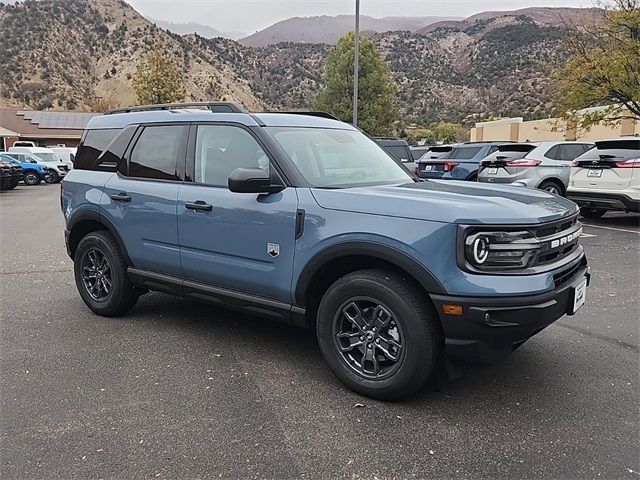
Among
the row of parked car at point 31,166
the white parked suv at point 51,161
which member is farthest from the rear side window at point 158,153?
the white parked suv at point 51,161

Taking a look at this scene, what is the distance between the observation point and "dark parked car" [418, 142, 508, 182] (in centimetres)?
→ 1432

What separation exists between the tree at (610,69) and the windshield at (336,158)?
14.9 metres

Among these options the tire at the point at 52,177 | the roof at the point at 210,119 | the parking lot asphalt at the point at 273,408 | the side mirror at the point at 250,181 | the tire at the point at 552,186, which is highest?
the roof at the point at 210,119

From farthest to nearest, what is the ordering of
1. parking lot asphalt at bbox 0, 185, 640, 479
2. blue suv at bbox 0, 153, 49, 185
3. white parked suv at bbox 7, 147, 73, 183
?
white parked suv at bbox 7, 147, 73, 183, blue suv at bbox 0, 153, 49, 185, parking lot asphalt at bbox 0, 185, 640, 479

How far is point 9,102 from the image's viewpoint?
214ft

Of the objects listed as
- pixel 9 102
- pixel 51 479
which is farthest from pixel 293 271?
pixel 9 102

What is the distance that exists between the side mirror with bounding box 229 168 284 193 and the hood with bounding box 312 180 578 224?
0.36 metres

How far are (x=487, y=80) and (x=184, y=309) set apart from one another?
60341mm

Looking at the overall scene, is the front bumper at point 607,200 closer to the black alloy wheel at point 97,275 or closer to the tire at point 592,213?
the tire at point 592,213

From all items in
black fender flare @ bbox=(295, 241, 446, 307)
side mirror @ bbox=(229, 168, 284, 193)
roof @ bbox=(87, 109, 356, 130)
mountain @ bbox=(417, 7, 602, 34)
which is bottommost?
black fender flare @ bbox=(295, 241, 446, 307)

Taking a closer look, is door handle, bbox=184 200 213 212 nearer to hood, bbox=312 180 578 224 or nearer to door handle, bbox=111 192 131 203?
door handle, bbox=111 192 131 203

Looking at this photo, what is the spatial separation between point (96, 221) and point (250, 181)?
2.21m

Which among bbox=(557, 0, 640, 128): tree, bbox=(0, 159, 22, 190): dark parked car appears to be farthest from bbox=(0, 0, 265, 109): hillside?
bbox=(557, 0, 640, 128): tree

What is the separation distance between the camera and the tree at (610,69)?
53.3 feet
